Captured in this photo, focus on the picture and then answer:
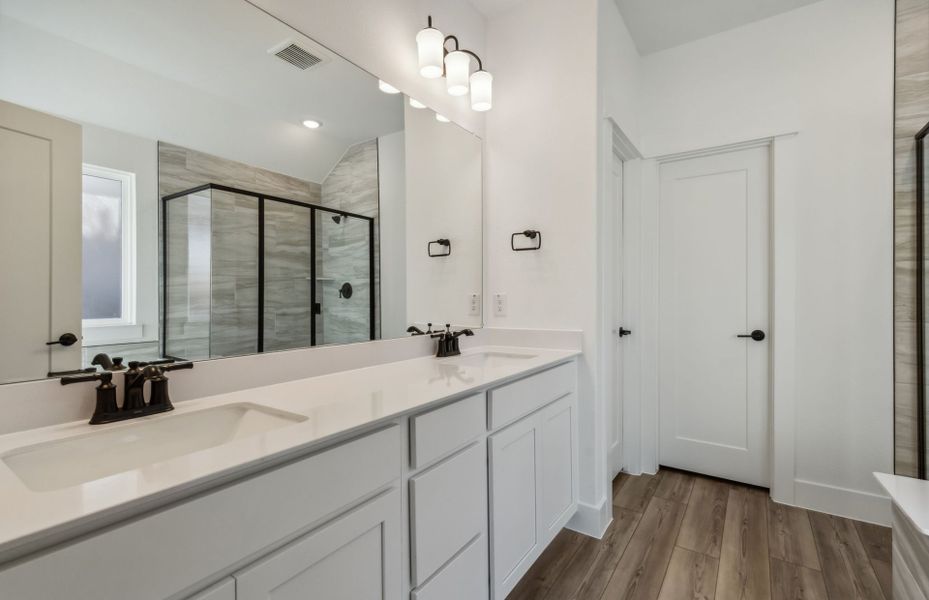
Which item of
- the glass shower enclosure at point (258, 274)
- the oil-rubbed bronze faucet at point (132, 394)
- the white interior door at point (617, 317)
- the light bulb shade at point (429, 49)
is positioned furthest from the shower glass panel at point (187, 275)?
the white interior door at point (617, 317)

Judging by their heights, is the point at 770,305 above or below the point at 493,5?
below

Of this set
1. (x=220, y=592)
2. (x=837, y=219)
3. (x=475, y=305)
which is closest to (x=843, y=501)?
(x=837, y=219)

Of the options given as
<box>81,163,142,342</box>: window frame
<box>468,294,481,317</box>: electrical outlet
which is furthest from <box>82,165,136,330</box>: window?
<box>468,294,481,317</box>: electrical outlet

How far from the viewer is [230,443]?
2.55ft

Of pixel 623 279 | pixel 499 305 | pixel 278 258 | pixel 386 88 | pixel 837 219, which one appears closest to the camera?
pixel 278 258

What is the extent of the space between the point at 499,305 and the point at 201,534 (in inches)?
72.5

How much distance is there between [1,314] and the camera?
0.87 meters

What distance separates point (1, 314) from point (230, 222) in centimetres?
55

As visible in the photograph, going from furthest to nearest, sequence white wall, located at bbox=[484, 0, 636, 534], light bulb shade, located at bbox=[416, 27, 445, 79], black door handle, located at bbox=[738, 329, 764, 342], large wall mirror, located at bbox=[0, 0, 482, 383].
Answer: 1. black door handle, located at bbox=[738, 329, 764, 342]
2. white wall, located at bbox=[484, 0, 636, 534]
3. light bulb shade, located at bbox=[416, 27, 445, 79]
4. large wall mirror, located at bbox=[0, 0, 482, 383]

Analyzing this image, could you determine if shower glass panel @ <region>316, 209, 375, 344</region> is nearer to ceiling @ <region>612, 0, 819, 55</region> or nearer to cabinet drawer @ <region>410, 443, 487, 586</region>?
cabinet drawer @ <region>410, 443, 487, 586</region>

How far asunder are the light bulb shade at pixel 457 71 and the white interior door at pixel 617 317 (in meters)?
1.17

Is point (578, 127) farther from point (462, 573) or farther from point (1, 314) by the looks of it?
point (1, 314)

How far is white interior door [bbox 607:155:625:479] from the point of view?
267 centimetres

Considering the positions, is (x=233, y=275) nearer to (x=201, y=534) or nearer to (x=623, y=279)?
(x=201, y=534)
